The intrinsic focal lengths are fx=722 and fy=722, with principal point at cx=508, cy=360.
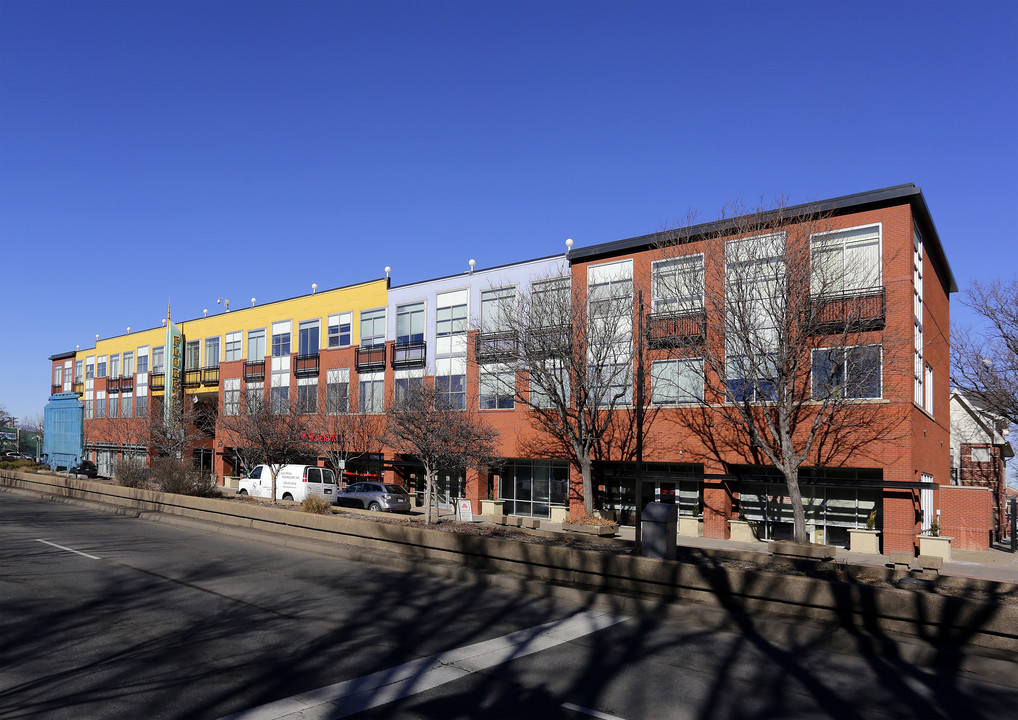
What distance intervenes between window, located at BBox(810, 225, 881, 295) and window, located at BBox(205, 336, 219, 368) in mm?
46816

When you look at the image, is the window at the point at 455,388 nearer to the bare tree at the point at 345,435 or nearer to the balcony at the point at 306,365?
the bare tree at the point at 345,435

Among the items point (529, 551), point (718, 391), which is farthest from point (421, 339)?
point (529, 551)

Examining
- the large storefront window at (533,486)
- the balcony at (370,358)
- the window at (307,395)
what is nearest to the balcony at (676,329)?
the large storefront window at (533,486)

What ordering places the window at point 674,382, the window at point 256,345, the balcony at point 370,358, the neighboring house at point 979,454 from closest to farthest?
the window at point 674,382, the balcony at point 370,358, the neighboring house at point 979,454, the window at point 256,345

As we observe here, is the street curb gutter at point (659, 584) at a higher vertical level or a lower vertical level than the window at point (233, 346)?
lower

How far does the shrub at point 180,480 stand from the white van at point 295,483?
6155 mm

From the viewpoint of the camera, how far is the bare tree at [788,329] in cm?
2311

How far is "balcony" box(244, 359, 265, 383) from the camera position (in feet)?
169

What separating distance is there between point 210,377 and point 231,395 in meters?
Answer: 6.19

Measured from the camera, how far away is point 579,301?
3047cm

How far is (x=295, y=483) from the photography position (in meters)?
34.2

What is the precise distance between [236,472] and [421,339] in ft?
74.9

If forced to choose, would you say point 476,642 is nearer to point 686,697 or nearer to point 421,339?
point 686,697

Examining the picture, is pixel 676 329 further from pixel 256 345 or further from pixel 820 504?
pixel 256 345
